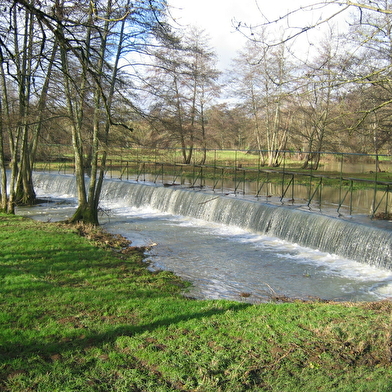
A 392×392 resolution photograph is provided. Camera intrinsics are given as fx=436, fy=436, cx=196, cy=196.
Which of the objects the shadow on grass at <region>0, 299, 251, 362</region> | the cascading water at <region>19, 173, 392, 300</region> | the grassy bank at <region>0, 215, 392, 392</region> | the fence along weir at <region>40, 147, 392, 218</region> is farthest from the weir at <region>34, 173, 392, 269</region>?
the shadow on grass at <region>0, 299, 251, 362</region>

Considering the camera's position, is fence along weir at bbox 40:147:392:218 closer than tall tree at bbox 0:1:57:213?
No

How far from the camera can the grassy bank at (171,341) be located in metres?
3.90

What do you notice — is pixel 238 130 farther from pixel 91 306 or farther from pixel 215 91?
pixel 91 306

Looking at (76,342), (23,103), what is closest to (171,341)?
(76,342)

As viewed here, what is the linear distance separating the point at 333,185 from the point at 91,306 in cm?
2128

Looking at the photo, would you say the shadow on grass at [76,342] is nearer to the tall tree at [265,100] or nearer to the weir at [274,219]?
the weir at [274,219]

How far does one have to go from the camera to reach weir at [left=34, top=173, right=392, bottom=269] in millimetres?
10719

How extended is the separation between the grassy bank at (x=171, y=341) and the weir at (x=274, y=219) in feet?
14.0

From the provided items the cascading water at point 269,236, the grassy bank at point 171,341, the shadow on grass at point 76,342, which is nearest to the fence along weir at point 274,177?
the cascading water at point 269,236

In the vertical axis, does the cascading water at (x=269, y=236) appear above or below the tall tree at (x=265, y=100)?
below

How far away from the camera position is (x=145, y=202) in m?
19.3

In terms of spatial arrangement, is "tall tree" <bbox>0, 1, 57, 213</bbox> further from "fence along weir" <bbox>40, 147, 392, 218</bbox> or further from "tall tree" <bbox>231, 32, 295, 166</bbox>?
"tall tree" <bbox>231, 32, 295, 166</bbox>

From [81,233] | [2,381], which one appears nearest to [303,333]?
[2,381]

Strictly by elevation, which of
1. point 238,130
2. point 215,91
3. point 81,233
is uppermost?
point 215,91
